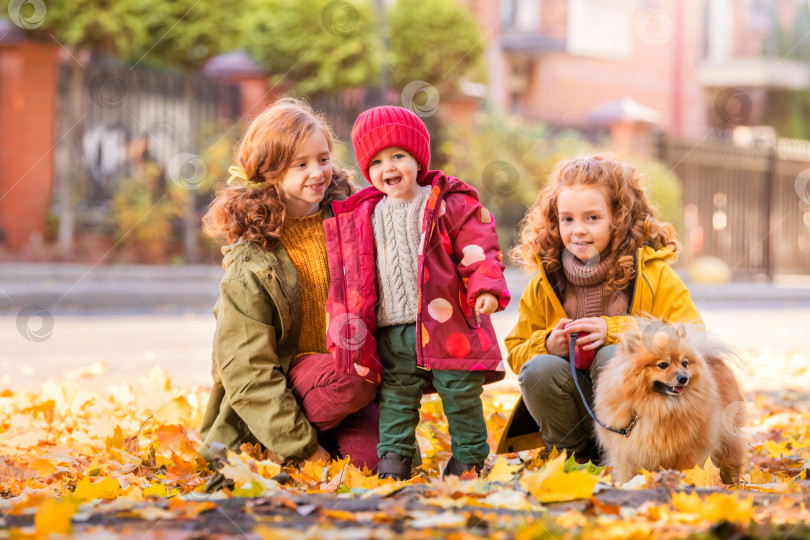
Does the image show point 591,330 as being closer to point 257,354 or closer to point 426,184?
point 426,184

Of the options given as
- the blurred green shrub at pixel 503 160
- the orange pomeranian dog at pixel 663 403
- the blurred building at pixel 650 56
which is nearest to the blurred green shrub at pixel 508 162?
the blurred green shrub at pixel 503 160

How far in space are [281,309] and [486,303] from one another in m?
0.80

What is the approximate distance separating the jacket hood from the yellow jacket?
45cm

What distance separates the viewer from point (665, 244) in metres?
3.25

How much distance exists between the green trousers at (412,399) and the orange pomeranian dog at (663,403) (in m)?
0.45

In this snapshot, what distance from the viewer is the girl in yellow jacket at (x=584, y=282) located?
3.10 metres

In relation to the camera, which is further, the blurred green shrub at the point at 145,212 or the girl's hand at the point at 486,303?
the blurred green shrub at the point at 145,212

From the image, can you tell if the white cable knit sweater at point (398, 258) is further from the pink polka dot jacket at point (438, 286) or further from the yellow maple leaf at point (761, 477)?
the yellow maple leaf at point (761, 477)

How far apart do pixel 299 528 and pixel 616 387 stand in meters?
1.29

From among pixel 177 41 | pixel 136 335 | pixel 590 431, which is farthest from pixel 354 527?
pixel 177 41

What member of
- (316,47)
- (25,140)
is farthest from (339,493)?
(316,47)

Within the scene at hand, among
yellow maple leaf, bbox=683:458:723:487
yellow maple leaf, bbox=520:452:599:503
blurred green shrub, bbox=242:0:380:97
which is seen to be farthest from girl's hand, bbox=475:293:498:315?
blurred green shrub, bbox=242:0:380:97

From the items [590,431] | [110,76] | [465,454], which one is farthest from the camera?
[110,76]

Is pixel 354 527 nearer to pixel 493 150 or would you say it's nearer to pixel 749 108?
pixel 493 150
